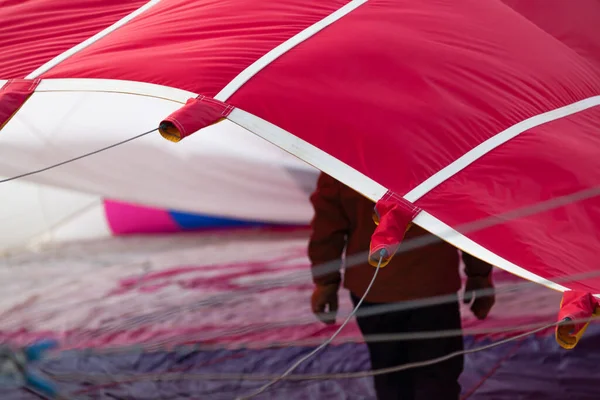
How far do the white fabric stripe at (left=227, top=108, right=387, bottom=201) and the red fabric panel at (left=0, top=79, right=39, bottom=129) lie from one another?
329 mm

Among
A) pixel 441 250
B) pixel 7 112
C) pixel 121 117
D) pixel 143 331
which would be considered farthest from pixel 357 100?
→ pixel 121 117

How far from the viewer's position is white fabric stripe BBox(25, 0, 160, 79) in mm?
1329

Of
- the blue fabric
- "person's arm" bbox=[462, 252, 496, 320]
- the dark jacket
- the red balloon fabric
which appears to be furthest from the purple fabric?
the blue fabric

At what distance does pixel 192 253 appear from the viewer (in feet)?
10.5

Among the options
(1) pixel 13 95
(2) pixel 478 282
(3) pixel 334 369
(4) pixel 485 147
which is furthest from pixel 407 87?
(3) pixel 334 369

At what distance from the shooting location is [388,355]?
1512 mm

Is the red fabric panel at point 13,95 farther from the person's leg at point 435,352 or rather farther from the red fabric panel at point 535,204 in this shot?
the person's leg at point 435,352

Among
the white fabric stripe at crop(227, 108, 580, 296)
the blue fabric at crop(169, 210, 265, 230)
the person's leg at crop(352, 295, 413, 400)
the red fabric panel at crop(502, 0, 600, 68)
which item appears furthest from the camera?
the blue fabric at crop(169, 210, 265, 230)

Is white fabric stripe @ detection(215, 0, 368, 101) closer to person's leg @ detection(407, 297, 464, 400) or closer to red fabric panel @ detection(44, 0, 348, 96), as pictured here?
red fabric panel @ detection(44, 0, 348, 96)

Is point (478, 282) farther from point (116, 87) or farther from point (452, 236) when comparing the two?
point (116, 87)

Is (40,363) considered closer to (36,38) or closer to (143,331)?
(143,331)

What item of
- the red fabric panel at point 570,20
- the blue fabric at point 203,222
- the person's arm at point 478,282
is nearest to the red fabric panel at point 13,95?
the person's arm at point 478,282

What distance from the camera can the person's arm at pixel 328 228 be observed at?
5.16 ft

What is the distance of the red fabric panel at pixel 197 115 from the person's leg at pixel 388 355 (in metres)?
0.51
